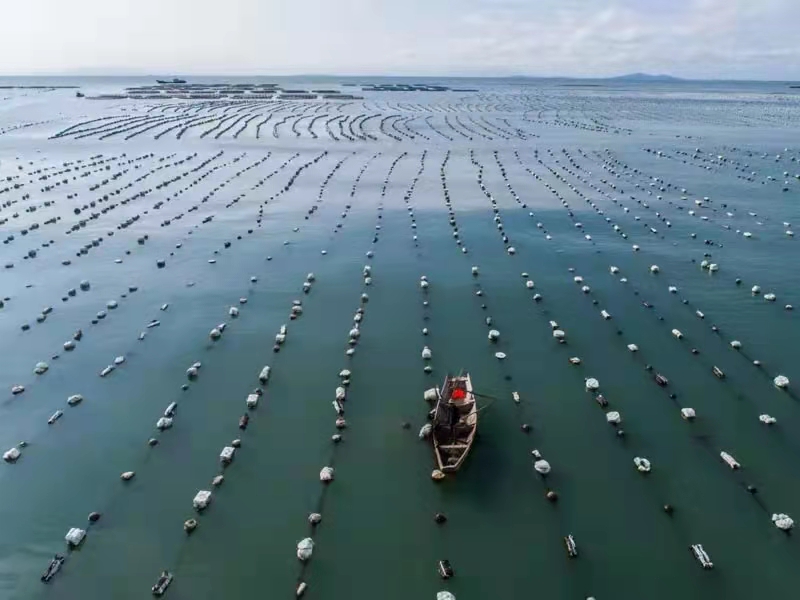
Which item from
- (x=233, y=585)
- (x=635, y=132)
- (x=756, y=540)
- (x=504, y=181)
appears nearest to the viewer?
(x=233, y=585)

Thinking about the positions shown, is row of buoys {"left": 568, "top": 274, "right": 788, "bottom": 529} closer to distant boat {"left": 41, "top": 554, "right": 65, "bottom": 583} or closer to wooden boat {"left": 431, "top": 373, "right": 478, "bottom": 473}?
wooden boat {"left": 431, "top": 373, "right": 478, "bottom": 473}

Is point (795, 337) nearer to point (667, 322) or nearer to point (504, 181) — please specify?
point (667, 322)

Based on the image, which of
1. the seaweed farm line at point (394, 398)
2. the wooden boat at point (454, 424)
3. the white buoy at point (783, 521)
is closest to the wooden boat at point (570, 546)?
the seaweed farm line at point (394, 398)

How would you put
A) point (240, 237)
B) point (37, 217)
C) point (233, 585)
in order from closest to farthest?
1. point (233, 585)
2. point (240, 237)
3. point (37, 217)

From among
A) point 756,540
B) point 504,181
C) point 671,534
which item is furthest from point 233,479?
point 504,181

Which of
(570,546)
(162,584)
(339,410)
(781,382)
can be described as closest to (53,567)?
(162,584)

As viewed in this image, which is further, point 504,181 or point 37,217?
point 504,181

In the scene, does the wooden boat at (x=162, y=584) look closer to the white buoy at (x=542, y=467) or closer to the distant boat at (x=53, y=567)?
the distant boat at (x=53, y=567)

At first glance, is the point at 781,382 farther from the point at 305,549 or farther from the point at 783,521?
the point at 305,549
